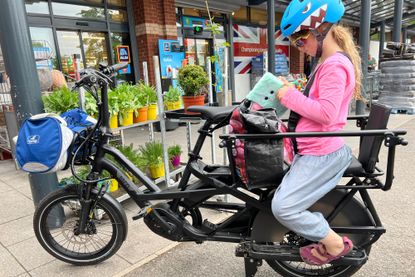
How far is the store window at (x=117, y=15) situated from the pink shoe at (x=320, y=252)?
7383mm

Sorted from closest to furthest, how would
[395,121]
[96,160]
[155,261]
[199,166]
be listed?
1. [199,166]
2. [96,160]
3. [155,261]
4. [395,121]

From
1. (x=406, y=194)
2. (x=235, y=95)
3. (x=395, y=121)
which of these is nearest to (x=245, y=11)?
(x=235, y=95)

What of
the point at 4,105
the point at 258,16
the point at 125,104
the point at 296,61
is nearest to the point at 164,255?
the point at 125,104

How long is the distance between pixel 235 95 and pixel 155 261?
31.1ft

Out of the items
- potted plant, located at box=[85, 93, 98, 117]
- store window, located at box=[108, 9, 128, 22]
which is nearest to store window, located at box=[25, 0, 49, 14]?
store window, located at box=[108, 9, 128, 22]

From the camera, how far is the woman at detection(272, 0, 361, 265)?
1789 mm

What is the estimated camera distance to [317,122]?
1878 mm

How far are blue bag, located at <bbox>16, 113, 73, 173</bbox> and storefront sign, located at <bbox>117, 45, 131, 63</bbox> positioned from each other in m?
5.96

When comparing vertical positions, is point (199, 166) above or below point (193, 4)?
below

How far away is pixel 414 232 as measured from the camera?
301 cm

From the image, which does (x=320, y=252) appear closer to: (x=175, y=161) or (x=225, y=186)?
(x=225, y=186)

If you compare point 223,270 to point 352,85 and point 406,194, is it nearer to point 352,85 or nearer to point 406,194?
point 352,85

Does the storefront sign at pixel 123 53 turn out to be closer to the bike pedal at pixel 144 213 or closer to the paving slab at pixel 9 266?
the paving slab at pixel 9 266

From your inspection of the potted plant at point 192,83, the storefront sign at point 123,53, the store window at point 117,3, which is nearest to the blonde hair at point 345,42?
the potted plant at point 192,83
